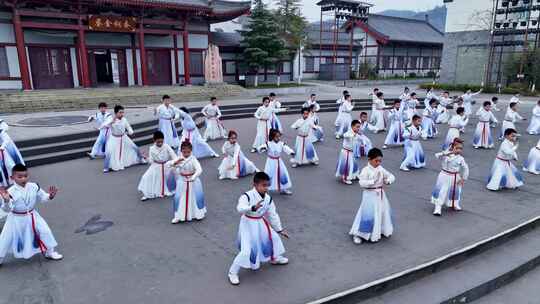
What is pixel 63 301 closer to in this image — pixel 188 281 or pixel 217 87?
pixel 188 281

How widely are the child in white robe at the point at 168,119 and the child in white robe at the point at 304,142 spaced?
3799 millimetres

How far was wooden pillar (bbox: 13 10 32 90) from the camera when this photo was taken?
17.1 meters

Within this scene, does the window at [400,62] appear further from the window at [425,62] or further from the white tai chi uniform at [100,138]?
the white tai chi uniform at [100,138]

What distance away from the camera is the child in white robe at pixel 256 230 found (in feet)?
15.3

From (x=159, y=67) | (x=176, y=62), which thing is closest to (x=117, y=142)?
(x=159, y=67)

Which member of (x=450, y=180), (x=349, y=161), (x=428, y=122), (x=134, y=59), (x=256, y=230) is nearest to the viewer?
(x=256, y=230)

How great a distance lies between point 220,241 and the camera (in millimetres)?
5789

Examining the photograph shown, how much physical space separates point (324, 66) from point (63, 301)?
33.5 metres

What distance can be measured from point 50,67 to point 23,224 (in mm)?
17520

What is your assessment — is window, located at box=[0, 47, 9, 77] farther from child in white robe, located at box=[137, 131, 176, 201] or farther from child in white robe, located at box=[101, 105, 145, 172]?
child in white robe, located at box=[137, 131, 176, 201]

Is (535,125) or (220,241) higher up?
(535,125)

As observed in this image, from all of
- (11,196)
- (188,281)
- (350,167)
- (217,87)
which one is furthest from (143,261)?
(217,87)

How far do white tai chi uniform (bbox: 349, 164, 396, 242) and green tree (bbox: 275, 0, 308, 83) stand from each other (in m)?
23.7

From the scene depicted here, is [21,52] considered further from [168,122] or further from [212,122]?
[212,122]
